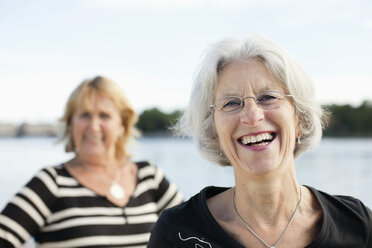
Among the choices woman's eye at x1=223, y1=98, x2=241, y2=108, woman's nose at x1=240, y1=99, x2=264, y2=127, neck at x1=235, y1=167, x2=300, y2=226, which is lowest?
neck at x1=235, y1=167, x2=300, y2=226

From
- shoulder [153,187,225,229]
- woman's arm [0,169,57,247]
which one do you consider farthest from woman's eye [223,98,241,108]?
woman's arm [0,169,57,247]

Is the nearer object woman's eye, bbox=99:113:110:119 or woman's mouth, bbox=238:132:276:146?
woman's mouth, bbox=238:132:276:146

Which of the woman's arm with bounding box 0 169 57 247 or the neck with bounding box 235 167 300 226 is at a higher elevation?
the neck with bounding box 235 167 300 226

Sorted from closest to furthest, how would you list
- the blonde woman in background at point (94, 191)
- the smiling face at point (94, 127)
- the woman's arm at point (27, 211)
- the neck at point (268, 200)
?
the neck at point (268, 200)
the woman's arm at point (27, 211)
the blonde woman in background at point (94, 191)
the smiling face at point (94, 127)

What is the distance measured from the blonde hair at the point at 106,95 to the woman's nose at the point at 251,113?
1600 millimetres

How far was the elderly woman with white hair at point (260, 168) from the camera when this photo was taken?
1.84 m

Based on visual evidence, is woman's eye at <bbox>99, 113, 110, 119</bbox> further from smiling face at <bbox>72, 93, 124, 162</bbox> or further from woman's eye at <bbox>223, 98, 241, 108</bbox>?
woman's eye at <bbox>223, 98, 241, 108</bbox>

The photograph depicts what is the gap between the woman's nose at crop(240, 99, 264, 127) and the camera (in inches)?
71.4

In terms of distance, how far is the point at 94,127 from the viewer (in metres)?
3.19

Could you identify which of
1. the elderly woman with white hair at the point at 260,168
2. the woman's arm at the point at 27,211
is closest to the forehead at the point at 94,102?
the woman's arm at the point at 27,211

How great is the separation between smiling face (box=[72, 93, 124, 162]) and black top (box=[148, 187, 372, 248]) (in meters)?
1.37

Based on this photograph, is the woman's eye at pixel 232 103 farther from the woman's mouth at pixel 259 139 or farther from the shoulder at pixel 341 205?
the shoulder at pixel 341 205

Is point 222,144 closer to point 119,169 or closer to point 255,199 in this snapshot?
point 255,199

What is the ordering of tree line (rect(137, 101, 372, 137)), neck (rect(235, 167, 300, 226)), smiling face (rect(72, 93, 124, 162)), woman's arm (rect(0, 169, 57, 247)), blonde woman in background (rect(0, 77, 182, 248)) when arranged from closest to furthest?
neck (rect(235, 167, 300, 226))
woman's arm (rect(0, 169, 57, 247))
blonde woman in background (rect(0, 77, 182, 248))
smiling face (rect(72, 93, 124, 162))
tree line (rect(137, 101, 372, 137))
